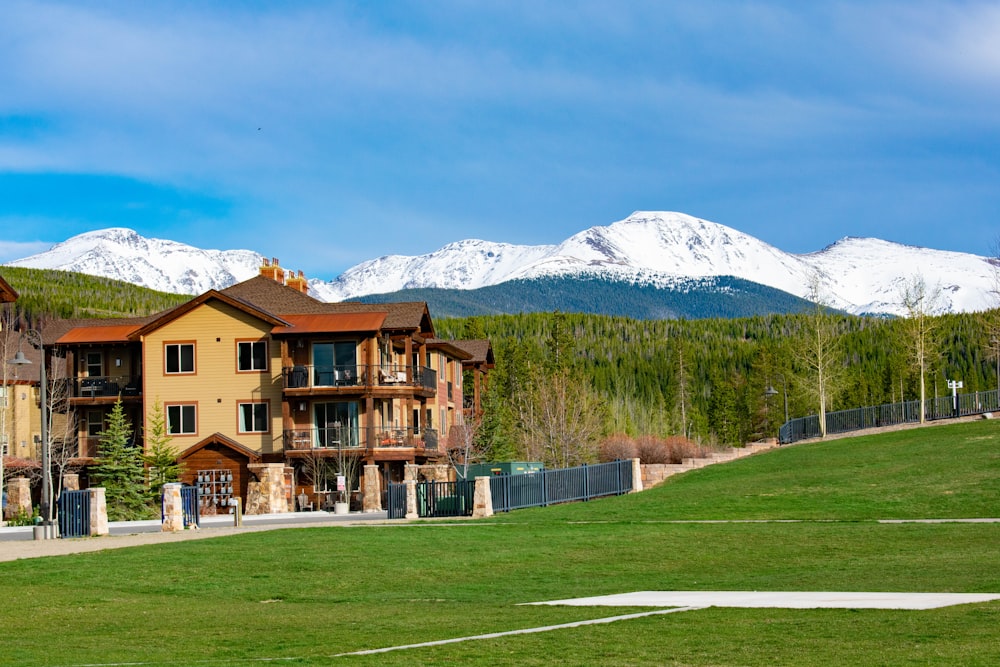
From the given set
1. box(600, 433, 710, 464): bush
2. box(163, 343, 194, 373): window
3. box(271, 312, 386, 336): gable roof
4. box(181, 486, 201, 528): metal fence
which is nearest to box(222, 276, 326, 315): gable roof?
box(271, 312, 386, 336): gable roof

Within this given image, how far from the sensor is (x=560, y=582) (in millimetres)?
21141

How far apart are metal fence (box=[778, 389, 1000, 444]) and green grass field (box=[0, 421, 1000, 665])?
2291 centimetres

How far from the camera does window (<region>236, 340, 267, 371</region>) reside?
2363 inches

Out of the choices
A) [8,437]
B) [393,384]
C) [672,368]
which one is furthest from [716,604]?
[672,368]

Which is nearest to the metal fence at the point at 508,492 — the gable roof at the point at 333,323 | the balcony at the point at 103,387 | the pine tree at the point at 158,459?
the gable roof at the point at 333,323

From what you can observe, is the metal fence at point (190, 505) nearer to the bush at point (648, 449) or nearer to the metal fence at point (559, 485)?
the metal fence at point (559, 485)

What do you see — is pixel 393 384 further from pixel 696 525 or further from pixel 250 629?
pixel 250 629

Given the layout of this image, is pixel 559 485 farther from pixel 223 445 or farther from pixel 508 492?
pixel 223 445

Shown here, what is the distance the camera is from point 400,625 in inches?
600

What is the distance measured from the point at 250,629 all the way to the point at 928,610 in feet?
27.2

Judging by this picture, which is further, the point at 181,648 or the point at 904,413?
the point at 904,413

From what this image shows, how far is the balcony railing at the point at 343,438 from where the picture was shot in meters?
58.0

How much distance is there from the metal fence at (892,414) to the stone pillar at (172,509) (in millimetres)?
38771

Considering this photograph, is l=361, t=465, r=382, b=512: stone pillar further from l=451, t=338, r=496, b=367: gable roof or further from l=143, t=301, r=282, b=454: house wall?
l=451, t=338, r=496, b=367: gable roof
